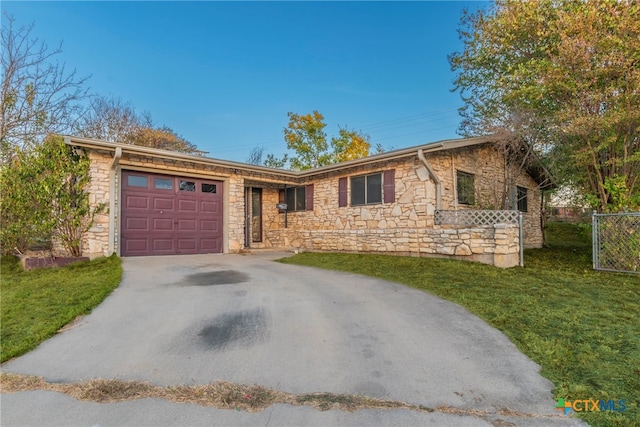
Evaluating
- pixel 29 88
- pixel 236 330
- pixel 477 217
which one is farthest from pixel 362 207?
pixel 29 88

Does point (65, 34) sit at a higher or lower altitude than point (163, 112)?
lower

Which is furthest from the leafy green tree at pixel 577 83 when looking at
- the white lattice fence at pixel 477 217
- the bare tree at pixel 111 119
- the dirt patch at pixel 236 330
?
the bare tree at pixel 111 119

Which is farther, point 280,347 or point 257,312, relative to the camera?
point 257,312

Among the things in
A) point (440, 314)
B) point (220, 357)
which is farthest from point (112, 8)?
point (440, 314)

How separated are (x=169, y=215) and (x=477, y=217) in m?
8.86

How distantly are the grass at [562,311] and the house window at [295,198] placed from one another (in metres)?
4.90

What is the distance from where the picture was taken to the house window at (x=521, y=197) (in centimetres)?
1287

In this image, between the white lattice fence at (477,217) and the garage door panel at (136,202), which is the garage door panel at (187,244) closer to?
the garage door panel at (136,202)

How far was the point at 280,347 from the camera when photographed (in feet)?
10.4

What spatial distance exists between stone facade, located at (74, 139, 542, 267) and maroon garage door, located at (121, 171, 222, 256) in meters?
0.30

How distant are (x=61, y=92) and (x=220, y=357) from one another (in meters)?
11.8

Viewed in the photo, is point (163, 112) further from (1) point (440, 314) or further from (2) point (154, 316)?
(1) point (440, 314)

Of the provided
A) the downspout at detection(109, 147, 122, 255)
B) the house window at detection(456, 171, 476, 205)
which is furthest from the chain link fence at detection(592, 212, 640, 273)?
the downspout at detection(109, 147, 122, 255)

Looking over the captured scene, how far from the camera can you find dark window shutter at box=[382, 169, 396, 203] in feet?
32.9
